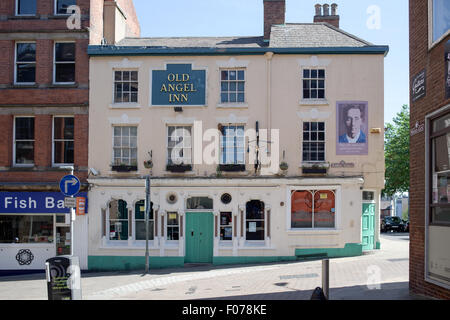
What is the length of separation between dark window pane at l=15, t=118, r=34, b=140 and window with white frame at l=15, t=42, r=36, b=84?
5.30 feet

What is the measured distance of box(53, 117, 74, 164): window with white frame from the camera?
1847 centimetres

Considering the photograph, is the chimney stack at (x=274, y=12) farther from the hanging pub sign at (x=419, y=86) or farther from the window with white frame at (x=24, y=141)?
the window with white frame at (x=24, y=141)

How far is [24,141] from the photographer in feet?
A: 60.7

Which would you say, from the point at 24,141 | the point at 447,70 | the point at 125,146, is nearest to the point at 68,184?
the point at 125,146

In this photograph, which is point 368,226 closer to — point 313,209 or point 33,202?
point 313,209

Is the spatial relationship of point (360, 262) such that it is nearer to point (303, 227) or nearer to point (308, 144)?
point (303, 227)

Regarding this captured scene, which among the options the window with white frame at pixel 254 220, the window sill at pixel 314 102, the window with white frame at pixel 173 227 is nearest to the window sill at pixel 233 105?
the window sill at pixel 314 102

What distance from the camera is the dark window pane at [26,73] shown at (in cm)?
1869

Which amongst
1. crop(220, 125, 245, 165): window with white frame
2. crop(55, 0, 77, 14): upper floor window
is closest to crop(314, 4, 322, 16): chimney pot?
crop(220, 125, 245, 165): window with white frame

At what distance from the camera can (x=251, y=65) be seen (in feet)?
59.6

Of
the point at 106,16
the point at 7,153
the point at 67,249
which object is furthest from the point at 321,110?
the point at 7,153

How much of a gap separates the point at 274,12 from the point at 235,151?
6.75 meters

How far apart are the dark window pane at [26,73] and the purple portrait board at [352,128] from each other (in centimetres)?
1247

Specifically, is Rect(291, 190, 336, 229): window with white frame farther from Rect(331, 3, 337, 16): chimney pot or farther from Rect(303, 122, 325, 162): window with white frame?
Rect(331, 3, 337, 16): chimney pot
